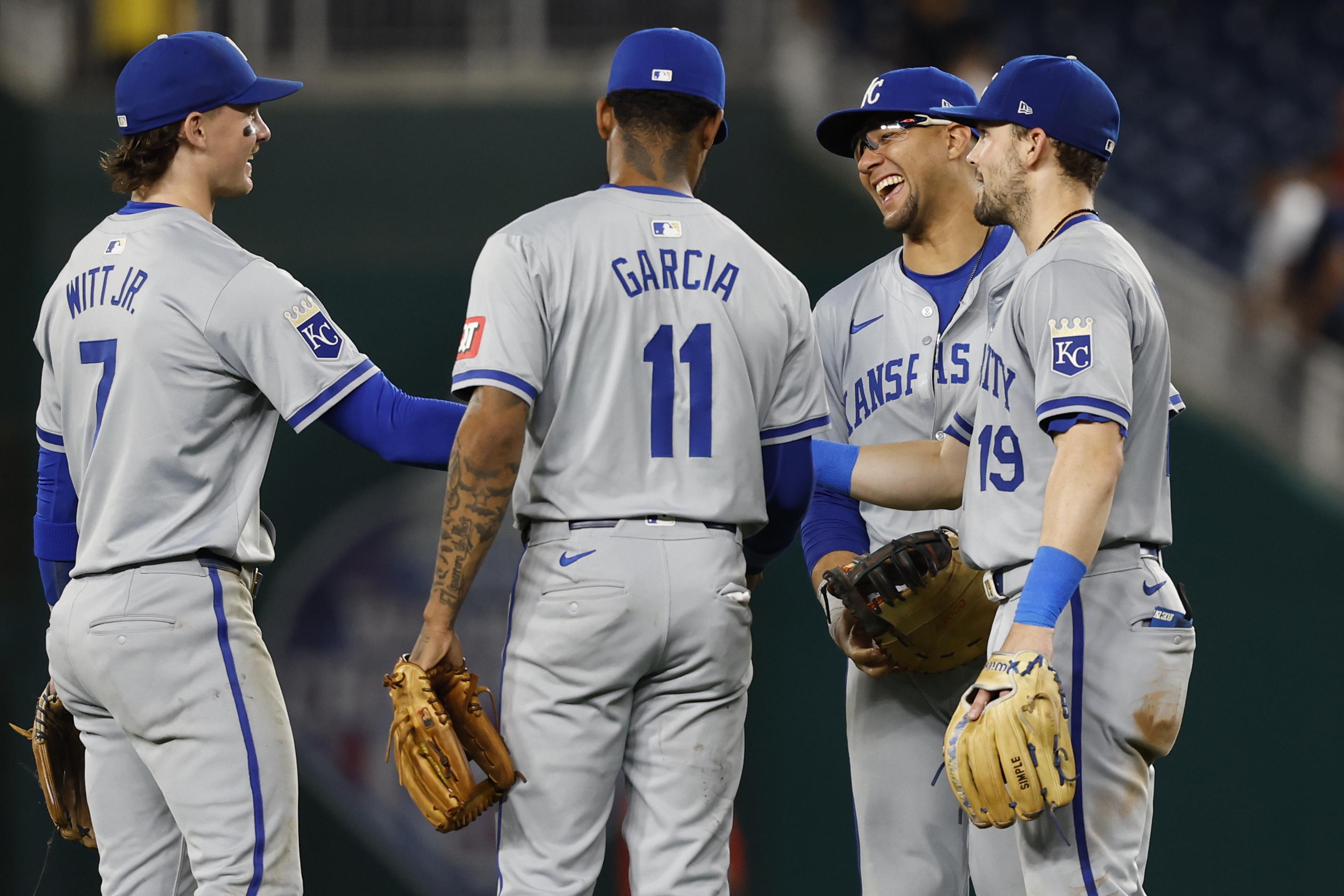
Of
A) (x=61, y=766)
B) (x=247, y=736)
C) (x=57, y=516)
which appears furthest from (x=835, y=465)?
(x=61, y=766)

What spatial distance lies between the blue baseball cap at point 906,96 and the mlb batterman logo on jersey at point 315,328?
1342 millimetres

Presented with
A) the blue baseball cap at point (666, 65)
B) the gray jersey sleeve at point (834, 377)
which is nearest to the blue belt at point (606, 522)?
the blue baseball cap at point (666, 65)

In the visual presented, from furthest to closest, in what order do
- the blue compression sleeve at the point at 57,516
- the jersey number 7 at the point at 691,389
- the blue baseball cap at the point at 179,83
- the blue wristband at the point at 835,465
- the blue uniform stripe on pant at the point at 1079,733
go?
the blue wristband at the point at 835,465, the blue compression sleeve at the point at 57,516, the blue baseball cap at the point at 179,83, the jersey number 7 at the point at 691,389, the blue uniform stripe on pant at the point at 1079,733

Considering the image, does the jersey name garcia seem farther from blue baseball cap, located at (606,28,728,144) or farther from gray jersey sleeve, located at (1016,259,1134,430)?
blue baseball cap, located at (606,28,728,144)

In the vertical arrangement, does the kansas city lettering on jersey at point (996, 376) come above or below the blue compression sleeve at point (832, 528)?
above

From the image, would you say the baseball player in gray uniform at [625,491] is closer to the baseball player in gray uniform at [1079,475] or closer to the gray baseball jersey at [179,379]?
the gray baseball jersey at [179,379]

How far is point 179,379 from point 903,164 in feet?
5.74

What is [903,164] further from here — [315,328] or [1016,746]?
[1016,746]

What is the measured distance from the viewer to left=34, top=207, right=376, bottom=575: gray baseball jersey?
274cm

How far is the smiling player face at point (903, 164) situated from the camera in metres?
3.57

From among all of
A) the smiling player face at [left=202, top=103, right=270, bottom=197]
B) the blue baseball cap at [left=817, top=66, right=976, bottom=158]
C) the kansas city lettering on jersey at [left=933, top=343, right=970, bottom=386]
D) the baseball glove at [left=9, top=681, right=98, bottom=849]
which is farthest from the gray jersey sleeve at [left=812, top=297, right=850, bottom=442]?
the baseball glove at [left=9, top=681, right=98, bottom=849]

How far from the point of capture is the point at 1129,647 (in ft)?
8.63

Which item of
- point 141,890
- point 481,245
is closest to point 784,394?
point 141,890

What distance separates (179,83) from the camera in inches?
114
